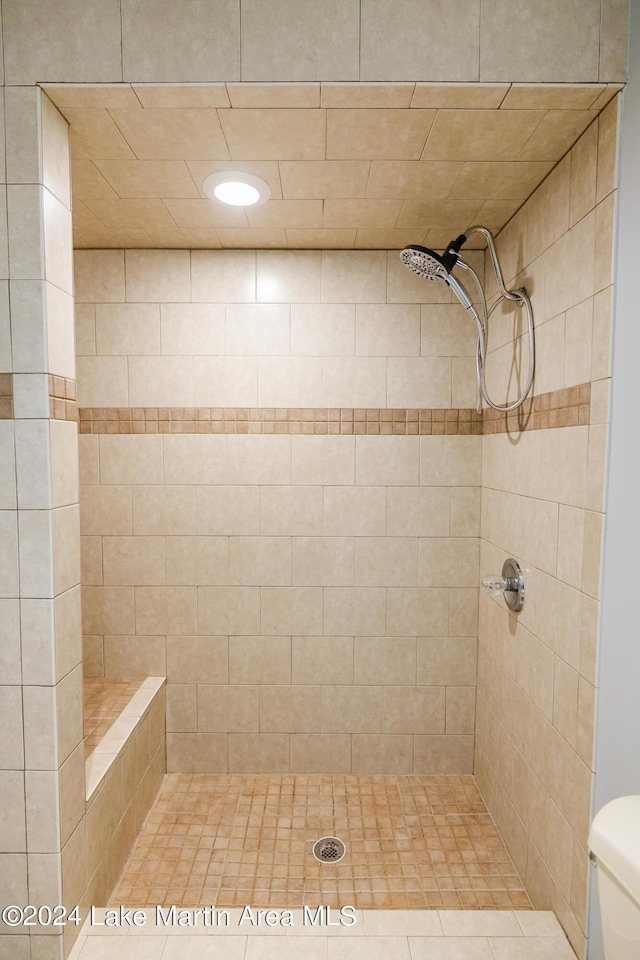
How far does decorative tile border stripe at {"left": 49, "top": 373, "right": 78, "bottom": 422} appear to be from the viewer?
53.1 inches

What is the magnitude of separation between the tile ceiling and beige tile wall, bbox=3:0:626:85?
4 centimetres

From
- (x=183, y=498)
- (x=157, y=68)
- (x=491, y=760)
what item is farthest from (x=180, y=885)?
(x=157, y=68)

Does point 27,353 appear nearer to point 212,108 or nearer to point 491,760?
point 212,108

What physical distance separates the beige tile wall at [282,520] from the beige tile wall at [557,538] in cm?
31

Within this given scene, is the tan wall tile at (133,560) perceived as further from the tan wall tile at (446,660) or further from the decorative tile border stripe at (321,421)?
the tan wall tile at (446,660)

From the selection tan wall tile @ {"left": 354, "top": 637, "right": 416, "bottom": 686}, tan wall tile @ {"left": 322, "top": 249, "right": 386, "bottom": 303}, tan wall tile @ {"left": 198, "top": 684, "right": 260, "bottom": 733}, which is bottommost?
tan wall tile @ {"left": 198, "top": 684, "right": 260, "bottom": 733}

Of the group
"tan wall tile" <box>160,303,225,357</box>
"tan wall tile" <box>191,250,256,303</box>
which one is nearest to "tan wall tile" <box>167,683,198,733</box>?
"tan wall tile" <box>160,303,225,357</box>

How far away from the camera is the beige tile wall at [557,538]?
1360 mm

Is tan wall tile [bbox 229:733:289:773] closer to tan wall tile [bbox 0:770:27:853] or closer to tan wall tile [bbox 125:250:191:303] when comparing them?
tan wall tile [bbox 0:770:27:853]

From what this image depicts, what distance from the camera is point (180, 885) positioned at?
175cm

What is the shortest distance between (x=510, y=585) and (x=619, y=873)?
3.65 ft

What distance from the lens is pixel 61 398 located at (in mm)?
1402

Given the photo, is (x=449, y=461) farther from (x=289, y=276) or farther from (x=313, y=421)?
(x=289, y=276)

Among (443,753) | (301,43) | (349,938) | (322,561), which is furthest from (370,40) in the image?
(443,753)
